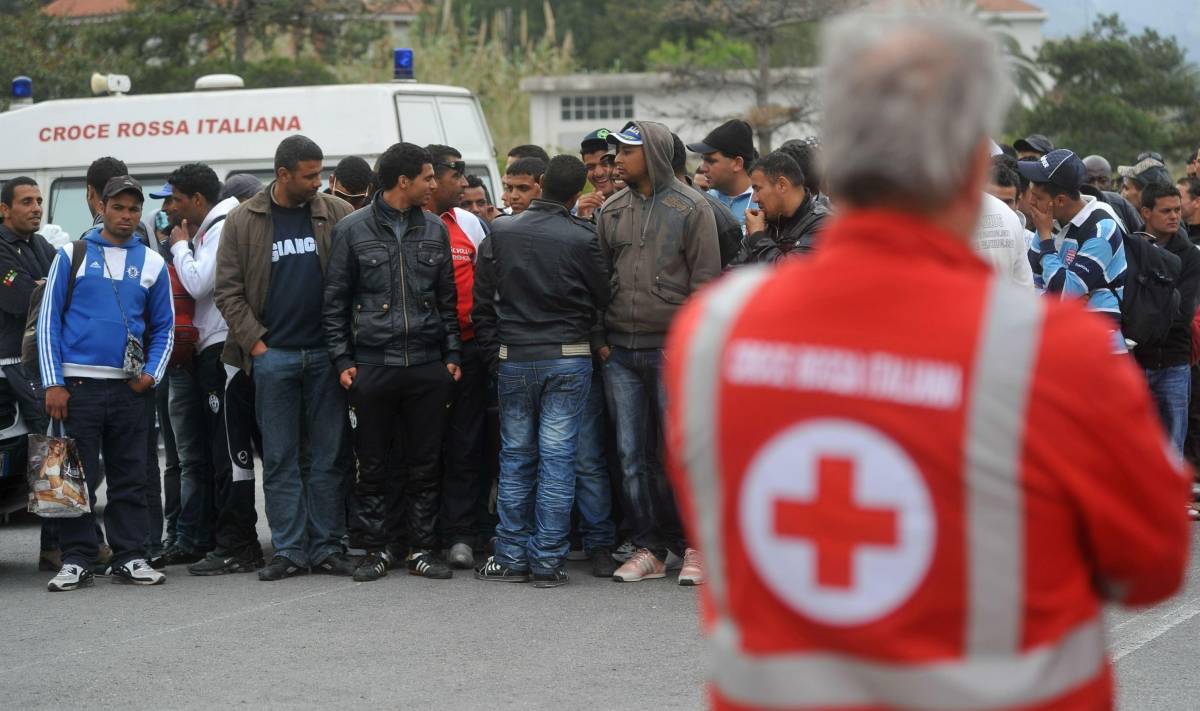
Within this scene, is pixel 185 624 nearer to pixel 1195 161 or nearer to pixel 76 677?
pixel 76 677

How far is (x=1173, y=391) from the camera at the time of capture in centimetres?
905

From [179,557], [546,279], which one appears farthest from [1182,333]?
[179,557]

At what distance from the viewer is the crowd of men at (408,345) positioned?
8008 millimetres

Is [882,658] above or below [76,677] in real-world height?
above

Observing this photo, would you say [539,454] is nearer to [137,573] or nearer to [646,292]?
[646,292]

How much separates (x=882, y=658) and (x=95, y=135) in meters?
12.4

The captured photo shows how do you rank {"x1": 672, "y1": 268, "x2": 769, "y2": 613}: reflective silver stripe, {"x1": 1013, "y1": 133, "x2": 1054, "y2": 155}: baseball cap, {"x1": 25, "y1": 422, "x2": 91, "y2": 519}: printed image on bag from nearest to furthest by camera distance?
1. {"x1": 672, "y1": 268, "x2": 769, "y2": 613}: reflective silver stripe
2. {"x1": 25, "y1": 422, "x2": 91, "y2": 519}: printed image on bag
3. {"x1": 1013, "y1": 133, "x2": 1054, "y2": 155}: baseball cap

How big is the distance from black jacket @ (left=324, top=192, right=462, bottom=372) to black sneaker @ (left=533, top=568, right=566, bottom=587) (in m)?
1.26

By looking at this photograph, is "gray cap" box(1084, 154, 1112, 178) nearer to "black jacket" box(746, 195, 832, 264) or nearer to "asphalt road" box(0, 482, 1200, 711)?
"asphalt road" box(0, 482, 1200, 711)

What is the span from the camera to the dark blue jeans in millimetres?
8008

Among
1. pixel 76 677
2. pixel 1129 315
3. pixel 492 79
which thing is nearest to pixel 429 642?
pixel 76 677

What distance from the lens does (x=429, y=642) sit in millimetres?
6723

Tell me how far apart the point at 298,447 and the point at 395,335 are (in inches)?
34.3

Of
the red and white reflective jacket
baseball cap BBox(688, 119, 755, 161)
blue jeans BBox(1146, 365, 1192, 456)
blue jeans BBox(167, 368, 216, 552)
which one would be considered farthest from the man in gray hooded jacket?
the red and white reflective jacket
